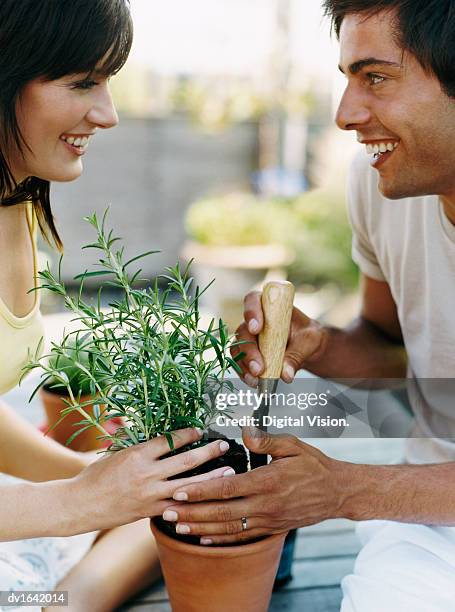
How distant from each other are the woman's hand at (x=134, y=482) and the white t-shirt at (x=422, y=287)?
2.48ft

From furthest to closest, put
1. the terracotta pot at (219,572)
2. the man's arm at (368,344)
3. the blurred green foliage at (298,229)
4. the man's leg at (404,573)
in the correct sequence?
the blurred green foliage at (298,229), the man's arm at (368,344), the man's leg at (404,573), the terracotta pot at (219,572)

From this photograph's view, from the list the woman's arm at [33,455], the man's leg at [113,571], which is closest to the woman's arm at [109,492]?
the man's leg at [113,571]

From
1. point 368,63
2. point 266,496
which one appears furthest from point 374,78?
point 266,496

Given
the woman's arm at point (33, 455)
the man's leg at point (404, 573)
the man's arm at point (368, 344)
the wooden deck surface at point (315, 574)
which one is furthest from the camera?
the man's arm at point (368, 344)

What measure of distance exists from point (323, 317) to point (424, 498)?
3.61m

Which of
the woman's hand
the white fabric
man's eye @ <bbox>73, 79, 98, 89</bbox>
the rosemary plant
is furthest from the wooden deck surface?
man's eye @ <bbox>73, 79, 98, 89</bbox>

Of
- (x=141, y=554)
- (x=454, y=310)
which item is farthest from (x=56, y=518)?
(x=454, y=310)

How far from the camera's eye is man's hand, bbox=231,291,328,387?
1376mm

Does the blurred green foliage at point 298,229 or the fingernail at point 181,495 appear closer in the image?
the fingernail at point 181,495

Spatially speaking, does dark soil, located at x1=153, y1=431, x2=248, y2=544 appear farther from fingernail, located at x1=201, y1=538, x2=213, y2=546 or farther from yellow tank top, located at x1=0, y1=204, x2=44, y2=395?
yellow tank top, located at x1=0, y1=204, x2=44, y2=395

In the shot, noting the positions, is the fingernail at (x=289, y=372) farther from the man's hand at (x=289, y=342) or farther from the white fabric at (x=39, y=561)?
the white fabric at (x=39, y=561)

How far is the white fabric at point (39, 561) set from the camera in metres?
1.44

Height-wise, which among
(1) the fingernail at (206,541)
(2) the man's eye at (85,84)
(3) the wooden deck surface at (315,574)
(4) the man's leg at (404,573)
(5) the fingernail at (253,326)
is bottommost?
(3) the wooden deck surface at (315,574)

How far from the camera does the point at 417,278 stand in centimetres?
179
